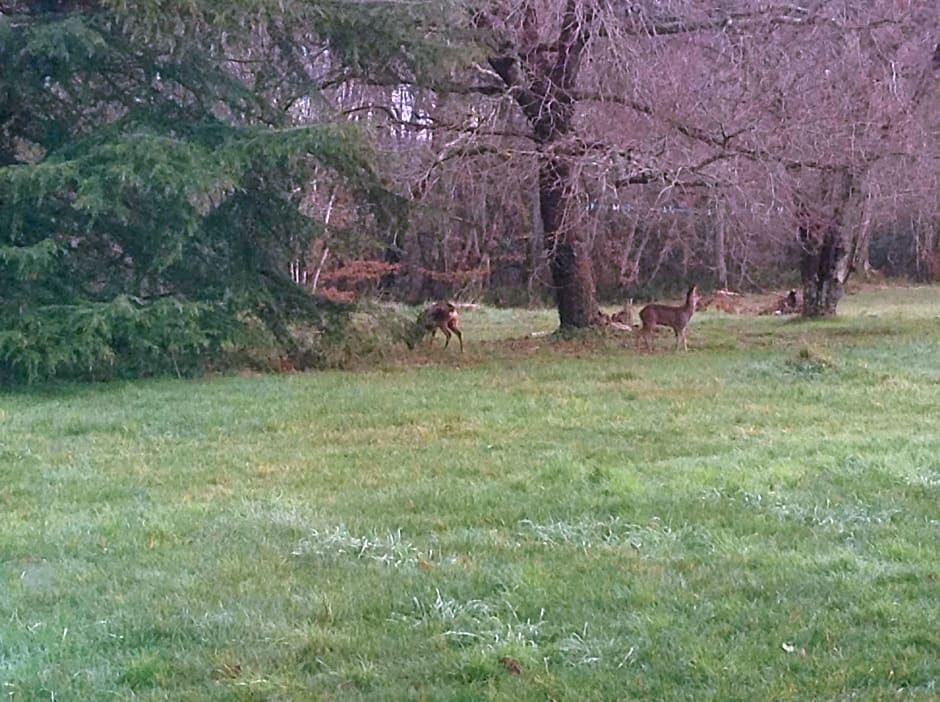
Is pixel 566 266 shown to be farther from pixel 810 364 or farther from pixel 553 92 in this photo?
pixel 810 364

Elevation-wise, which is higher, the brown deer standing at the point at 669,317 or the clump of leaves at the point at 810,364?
the brown deer standing at the point at 669,317

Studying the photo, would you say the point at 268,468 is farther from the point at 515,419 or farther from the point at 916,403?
the point at 916,403

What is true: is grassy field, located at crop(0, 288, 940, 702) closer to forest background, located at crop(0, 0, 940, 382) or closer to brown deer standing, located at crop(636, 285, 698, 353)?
forest background, located at crop(0, 0, 940, 382)

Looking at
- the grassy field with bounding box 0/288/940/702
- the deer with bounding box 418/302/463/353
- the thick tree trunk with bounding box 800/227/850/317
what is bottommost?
the grassy field with bounding box 0/288/940/702

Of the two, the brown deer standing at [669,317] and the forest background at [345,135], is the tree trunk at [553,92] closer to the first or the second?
the forest background at [345,135]

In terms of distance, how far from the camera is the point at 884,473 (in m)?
7.85

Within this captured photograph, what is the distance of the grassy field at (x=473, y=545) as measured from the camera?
4.66 meters

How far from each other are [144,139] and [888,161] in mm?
9750

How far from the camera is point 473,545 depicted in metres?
6.38

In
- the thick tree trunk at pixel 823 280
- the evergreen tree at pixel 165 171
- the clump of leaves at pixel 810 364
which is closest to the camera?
the evergreen tree at pixel 165 171

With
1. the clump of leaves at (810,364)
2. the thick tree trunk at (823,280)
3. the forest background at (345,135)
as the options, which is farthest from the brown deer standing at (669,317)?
the thick tree trunk at (823,280)

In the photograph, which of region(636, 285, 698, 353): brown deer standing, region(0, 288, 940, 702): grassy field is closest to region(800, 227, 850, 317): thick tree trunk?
region(636, 285, 698, 353): brown deer standing

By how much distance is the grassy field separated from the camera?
466cm

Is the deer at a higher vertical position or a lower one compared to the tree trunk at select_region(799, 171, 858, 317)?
lower
